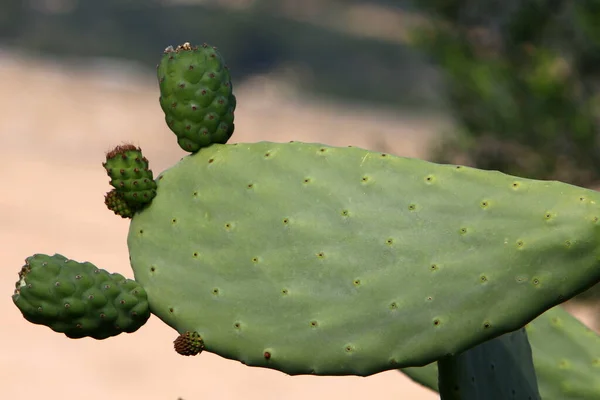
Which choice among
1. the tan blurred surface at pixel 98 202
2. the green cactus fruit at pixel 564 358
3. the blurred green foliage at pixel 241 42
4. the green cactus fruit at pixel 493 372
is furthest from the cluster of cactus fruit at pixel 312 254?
the blurred green foliage at pixel 241 42

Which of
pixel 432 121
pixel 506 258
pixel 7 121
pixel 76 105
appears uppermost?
pixel 432 121

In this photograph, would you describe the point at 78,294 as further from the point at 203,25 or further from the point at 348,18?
the point at 348,18

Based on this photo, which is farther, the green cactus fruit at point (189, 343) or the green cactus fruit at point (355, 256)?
the green cactus fruit at point (189, 343)

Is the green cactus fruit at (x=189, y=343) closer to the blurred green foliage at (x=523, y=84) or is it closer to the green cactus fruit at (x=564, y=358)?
the green cactus fruit at (x=564, y=358)

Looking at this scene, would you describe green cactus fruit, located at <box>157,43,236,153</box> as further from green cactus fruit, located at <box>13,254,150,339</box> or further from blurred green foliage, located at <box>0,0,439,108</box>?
blurred green foliage, located at <box>0,0,439,108</box>

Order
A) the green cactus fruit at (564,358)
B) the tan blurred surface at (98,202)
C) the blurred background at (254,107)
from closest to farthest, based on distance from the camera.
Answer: the green cactus fruit at (564,358), the blurred background at (254,107), the tan blurred surface at (98,202)

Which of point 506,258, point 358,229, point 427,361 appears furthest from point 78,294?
point 506,258
